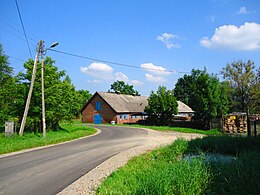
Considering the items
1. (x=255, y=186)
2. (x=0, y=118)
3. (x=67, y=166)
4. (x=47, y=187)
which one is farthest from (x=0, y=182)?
(x=0, y=118)

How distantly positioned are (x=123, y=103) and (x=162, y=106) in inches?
507

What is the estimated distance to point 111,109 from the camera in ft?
147

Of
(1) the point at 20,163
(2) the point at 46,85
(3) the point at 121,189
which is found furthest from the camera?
(2) the point at 46,85

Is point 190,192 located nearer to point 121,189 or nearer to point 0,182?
point 121,189

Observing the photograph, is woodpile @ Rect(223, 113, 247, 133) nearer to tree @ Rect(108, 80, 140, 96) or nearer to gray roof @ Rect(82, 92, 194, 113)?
gray roof @ Rect(82, 92, 194, 113)

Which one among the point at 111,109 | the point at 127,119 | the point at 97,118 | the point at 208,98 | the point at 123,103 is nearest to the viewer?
the point at 208,98


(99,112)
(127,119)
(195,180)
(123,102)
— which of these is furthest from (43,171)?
(123,102)

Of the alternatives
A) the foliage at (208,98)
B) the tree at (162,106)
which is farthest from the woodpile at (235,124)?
the tree at (162,106)

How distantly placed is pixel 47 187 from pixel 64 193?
2.99 feet

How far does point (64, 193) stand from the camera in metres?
6.52

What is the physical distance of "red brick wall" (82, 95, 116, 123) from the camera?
4512 cm

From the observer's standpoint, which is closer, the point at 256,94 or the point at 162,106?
the point at 256,94

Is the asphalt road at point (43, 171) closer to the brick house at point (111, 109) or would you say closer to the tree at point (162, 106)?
the tree at point (162, 106)

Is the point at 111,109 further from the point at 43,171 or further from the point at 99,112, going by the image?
the point at 43,171
